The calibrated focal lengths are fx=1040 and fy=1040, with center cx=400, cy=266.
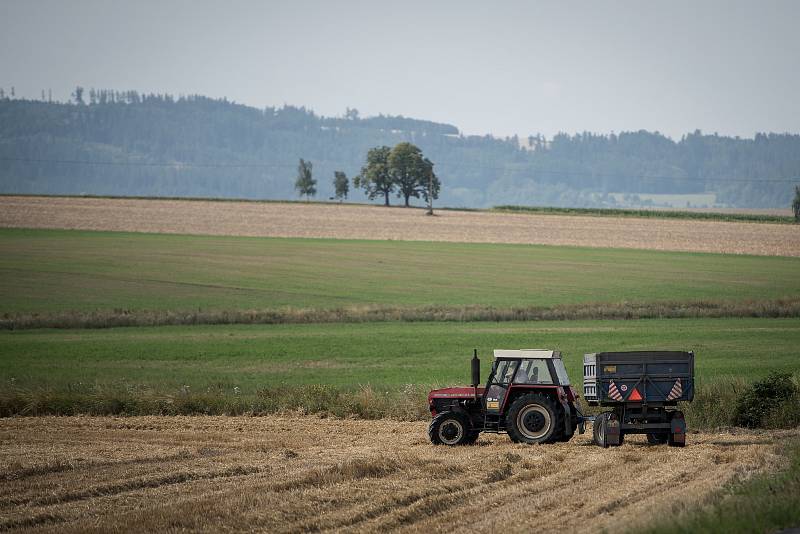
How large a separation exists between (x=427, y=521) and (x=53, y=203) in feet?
423

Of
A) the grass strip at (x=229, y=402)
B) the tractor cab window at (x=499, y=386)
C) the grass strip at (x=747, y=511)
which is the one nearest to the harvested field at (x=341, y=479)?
the grass strip at (x=747, y=511)

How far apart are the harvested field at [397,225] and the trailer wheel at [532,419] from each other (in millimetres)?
75716

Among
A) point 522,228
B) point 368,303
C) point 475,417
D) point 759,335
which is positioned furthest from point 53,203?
point 475,417

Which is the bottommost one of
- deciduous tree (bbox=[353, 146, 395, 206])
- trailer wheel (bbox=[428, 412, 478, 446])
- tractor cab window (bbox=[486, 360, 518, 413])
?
trailer wheel (bbox=[428, 412, 478, 446])

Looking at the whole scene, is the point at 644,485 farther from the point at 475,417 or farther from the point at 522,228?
→ the point at 522,228

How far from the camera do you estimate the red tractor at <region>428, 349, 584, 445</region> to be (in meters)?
21.1

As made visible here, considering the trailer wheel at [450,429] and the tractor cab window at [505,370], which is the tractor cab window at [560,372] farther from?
the trailer wheel at [450,429]

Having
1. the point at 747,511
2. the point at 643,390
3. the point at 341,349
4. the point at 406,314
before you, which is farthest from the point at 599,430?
the point at 406,314

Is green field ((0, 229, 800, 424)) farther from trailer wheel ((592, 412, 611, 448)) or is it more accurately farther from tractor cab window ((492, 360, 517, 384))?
tractor cab window ((492, 360, 517, 384))

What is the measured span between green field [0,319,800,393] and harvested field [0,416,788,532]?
7.19 metres

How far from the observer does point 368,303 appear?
187 feet

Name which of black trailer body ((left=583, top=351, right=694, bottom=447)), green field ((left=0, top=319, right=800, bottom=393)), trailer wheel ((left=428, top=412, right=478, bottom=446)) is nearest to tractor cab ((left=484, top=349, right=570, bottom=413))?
trailer wheel ((left=428, top=412, right=478, bottom=446))

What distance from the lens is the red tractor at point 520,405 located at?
2106 centimetres

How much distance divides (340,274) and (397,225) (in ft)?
169
